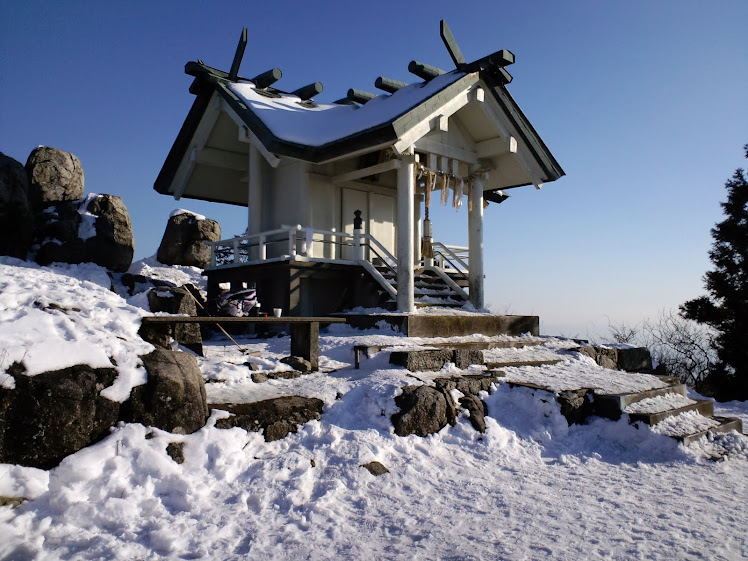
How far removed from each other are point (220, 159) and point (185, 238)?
23.5 feet

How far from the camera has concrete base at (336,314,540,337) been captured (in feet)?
32.3

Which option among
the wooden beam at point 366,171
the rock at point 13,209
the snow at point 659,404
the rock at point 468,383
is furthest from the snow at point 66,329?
the rock at point 13,209

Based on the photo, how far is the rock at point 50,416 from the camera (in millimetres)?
3842

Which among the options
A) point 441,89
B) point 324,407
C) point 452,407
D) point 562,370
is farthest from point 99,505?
point 441,89

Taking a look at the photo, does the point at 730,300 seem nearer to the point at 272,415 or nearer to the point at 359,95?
the point at 359,95

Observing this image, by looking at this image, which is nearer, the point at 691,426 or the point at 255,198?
the point at 691,426

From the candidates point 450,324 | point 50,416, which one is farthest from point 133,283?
point 50,416

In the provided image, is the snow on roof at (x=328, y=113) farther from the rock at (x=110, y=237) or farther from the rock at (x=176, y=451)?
the rock at (x=176, y=451)

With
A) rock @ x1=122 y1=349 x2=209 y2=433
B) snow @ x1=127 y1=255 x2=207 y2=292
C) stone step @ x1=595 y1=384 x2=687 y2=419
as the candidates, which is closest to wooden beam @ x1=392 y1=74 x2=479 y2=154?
stone step @ x1=595 y1=384 x2=687 y2=419

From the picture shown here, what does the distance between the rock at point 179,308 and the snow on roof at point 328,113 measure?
17.1 ft

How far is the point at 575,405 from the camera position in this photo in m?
6.46

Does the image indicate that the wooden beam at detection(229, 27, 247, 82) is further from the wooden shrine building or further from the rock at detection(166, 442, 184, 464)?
the rock at detection(166, 442, 184, 464)

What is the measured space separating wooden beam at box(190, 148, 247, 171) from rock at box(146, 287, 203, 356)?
8.33 metres

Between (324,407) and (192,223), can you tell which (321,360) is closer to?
(324,407)
